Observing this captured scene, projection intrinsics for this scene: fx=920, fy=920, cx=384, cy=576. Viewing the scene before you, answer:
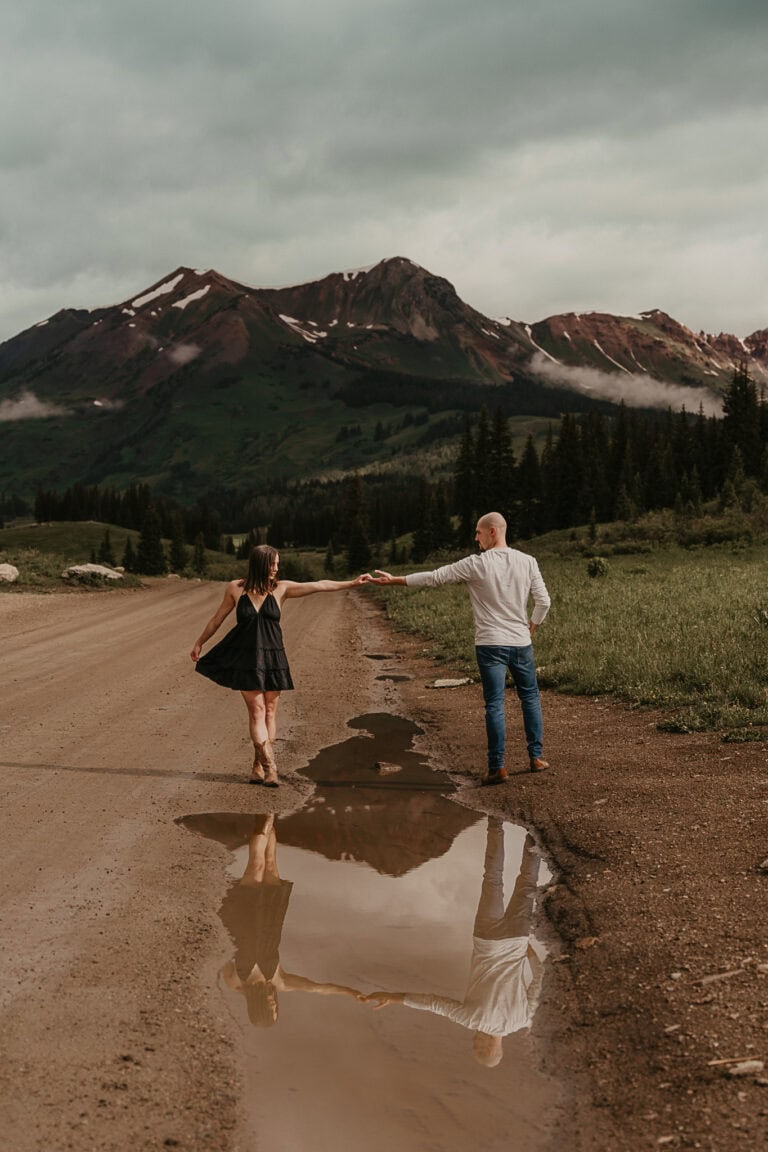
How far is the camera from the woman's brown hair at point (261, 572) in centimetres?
982

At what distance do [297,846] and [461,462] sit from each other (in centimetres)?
10578

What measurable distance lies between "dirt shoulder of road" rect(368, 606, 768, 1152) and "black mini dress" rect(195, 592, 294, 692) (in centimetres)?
229

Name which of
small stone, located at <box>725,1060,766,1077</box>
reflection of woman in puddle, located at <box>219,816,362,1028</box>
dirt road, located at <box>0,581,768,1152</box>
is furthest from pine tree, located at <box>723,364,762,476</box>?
small stone, located at <box>725,1060,766,1077</box>

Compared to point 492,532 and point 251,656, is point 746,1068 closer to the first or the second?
point 492,532

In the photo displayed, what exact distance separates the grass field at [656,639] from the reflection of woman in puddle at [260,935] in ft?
18.3

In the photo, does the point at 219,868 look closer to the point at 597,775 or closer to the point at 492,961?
the point at 492,961

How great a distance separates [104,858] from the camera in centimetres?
684

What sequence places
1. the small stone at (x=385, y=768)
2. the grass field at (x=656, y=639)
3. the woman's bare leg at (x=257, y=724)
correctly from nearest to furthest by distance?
the woman's bare leg at (x=257, y=724) → the small stone at (x=385, y=768) → the grass field at (x=656, y=639)

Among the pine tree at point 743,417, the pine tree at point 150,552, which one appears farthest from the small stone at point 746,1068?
the pine tree at point 743,417

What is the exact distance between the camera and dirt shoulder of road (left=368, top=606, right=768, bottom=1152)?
3727 millimetres

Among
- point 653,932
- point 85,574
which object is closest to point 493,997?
point 653,932

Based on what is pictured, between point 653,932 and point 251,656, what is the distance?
5460 mm

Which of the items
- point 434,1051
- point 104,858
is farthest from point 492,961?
point 104,858

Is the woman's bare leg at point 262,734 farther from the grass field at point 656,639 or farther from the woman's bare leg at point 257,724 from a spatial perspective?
the grass field at point 656,639
